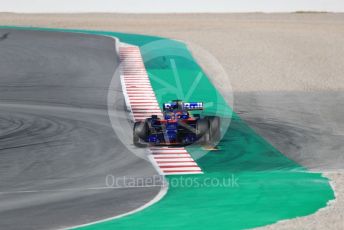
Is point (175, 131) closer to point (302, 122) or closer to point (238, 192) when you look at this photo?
point (238, 192)

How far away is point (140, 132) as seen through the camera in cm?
2359

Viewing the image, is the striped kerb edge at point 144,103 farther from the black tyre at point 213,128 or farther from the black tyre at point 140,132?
the black tyre at point 213,128

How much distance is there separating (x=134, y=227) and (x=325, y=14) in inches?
2415

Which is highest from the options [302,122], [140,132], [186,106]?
[186,106]

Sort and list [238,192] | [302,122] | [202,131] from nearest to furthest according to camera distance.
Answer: [238,192] < [202,131] < [302,122]

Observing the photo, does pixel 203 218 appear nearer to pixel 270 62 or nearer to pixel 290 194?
pixel 290 194

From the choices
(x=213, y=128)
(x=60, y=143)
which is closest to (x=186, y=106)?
(x=213, y=128)

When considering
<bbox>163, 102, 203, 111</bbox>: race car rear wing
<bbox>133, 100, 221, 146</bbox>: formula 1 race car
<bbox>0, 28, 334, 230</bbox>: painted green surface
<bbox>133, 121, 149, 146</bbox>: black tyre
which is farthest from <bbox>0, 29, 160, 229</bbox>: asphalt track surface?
<bbox>163, 102, 203, 111</bbox>: race car rear wing

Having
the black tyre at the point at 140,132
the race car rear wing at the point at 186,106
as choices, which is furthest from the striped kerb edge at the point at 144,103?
the race car rear wing at the point at 186,106

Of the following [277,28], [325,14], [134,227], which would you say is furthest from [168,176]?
[325,14]

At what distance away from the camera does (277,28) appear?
58.7 metres

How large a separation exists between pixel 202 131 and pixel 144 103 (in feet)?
26.9

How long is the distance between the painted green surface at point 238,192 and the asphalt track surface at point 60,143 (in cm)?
90

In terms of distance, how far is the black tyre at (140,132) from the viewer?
23594 mm
